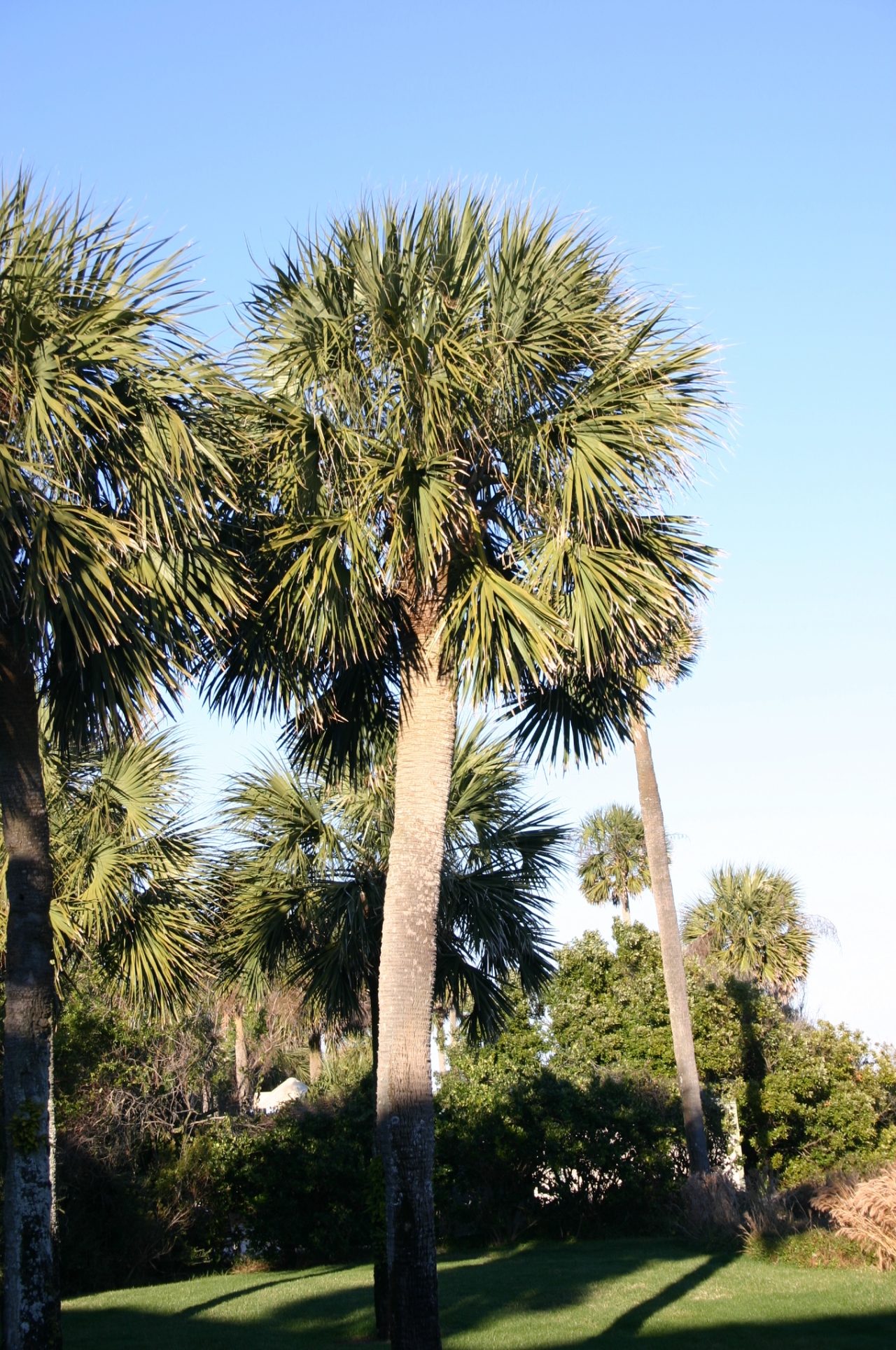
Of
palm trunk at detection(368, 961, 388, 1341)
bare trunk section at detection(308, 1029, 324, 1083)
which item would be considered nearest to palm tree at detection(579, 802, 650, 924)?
bare trunk section at detection(308, 1029, 324, 1083)

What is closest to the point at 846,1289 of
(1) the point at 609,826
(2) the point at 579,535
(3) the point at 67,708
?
(2) the point at 579,535

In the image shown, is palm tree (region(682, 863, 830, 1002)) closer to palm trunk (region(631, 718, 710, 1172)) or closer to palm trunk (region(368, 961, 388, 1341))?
palm trunk (region(631, 718, 710, 1172))

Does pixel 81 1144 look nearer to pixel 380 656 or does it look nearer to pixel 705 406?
pixel 380 656

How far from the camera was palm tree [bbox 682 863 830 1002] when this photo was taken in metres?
31.1

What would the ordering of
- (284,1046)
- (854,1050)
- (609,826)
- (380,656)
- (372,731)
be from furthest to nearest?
(609,826) < (284,1046) < (854,1050) < (372,731) < (380,656)

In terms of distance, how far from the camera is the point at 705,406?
8.52m

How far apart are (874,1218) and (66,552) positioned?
1182 centimetres

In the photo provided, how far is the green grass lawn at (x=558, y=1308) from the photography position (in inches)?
408

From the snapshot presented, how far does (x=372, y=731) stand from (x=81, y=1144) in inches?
405

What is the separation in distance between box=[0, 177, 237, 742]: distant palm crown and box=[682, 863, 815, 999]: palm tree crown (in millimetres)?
25710

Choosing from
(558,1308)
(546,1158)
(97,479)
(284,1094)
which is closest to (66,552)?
(97,479)

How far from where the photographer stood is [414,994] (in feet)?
25.4

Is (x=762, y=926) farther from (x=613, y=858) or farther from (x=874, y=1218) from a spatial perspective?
(x=874, y=1218)

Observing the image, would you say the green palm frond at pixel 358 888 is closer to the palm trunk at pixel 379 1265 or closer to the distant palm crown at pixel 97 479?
the palm trunk at pixel 379 1265
